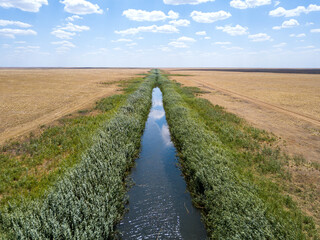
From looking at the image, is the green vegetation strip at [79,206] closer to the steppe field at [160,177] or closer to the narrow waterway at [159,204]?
the steppe field at [160,177]

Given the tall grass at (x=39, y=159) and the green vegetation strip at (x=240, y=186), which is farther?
the tall grass at (x=39, y=159)

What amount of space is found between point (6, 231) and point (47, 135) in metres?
10.9

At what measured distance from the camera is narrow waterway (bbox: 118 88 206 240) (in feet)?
25.2

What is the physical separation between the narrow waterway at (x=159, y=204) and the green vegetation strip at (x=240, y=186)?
613 mm

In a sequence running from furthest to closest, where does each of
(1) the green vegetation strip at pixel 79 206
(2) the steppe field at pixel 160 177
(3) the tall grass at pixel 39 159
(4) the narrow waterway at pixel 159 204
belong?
(3) the tall grass at pixel 39 159 → (4) the narrow waterway at pixel 159 204 → (2) the steppe field at pixel 160 177 → (1) the green vegetation strip at pixel 79 206

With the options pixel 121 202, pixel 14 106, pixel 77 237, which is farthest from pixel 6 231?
pixel 14 106

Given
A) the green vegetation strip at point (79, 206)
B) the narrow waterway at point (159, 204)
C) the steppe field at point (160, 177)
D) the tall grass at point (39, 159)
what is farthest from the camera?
the tall grass at point (39, 159)

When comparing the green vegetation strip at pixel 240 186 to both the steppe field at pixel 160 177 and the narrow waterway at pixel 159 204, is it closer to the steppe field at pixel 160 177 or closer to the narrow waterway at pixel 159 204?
the steppe field at pixel 160 177

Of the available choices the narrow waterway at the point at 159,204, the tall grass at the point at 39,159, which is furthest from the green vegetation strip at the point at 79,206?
the tall grass at the point at 39,159

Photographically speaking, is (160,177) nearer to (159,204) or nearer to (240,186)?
(159,204)

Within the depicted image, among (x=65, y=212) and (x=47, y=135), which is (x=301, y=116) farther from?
(x=47, y=135)

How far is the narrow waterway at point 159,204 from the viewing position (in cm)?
768

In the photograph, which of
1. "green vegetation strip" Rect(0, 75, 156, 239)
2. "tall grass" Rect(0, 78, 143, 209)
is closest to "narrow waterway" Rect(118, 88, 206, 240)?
"green vegetation strip" Rect(0, 75, 156, 239)

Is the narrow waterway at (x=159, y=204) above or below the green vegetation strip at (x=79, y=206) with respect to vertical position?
below
